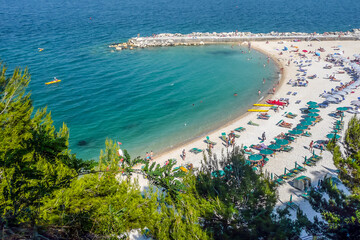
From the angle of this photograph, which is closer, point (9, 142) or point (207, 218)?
point (9, 142)

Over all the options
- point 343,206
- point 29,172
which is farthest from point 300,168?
point 29,172

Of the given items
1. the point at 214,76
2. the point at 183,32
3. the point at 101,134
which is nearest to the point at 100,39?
the point at 183,32

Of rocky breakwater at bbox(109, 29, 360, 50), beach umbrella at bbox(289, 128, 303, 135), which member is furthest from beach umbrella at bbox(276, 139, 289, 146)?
rocky breakwater at bbox(109, 29, 360, 50)

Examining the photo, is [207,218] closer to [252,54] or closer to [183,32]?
[252,54]

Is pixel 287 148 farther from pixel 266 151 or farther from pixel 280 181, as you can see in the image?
pixel 280 181

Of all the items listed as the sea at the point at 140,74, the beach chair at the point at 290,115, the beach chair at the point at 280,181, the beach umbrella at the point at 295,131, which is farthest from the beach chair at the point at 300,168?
the sea at the point at 140,74

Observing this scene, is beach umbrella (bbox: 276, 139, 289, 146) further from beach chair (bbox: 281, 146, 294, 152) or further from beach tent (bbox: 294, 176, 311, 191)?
beach tent (bbox: 294, 176, 311, 191)

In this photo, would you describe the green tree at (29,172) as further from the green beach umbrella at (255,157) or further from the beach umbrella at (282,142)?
the beach umbrella at (282,142)

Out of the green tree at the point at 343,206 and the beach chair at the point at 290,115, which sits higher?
the green tree at the point at 343,206
